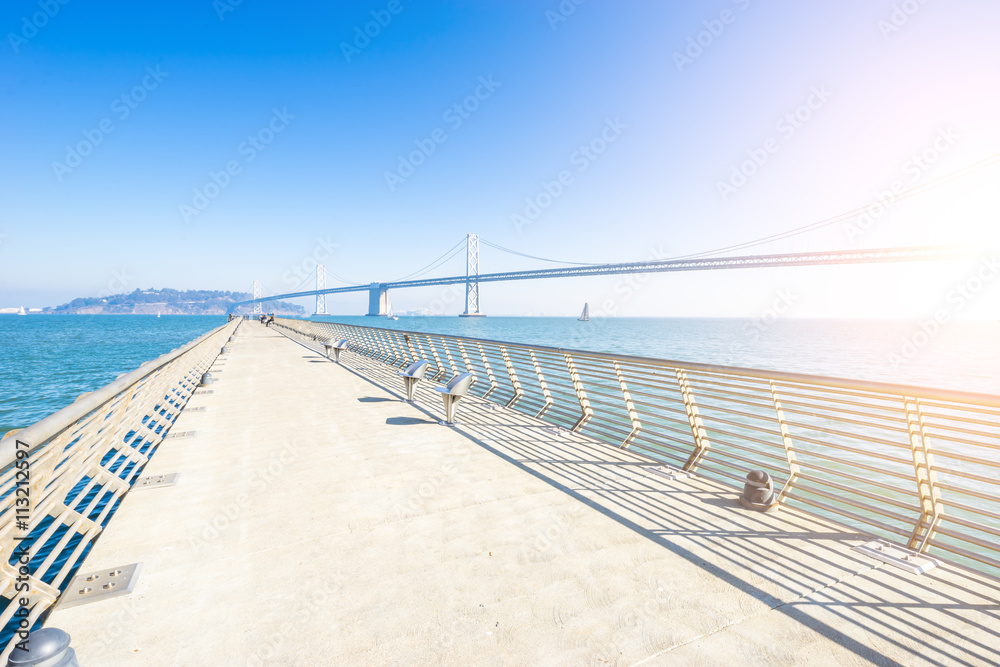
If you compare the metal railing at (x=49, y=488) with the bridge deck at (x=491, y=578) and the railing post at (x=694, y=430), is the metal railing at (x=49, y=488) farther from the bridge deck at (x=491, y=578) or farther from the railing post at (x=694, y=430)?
the railing post at (x=694, y=430)

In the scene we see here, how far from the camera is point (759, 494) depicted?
368 centimetres

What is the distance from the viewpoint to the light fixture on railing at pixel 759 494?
364 cm

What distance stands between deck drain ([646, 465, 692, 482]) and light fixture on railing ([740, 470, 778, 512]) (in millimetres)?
659

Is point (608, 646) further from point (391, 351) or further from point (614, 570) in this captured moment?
point (391, 351)

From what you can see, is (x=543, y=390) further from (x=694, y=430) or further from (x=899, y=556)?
(x=899, y=556)

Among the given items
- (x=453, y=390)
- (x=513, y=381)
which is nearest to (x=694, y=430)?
(x=453, y=390)

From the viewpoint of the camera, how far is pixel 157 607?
241cm

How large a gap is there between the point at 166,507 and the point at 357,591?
2.10 m

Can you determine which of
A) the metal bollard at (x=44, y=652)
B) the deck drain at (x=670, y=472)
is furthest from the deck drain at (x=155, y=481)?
the deck drain at (x=670, y=472)

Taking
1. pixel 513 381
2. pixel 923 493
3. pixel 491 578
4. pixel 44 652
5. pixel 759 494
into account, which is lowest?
pixel 491 578

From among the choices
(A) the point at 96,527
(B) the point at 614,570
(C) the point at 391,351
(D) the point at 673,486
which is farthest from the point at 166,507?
(C) the point at 391,351

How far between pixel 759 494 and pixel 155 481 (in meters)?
5.13

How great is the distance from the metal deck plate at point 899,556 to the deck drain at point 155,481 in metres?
5.37

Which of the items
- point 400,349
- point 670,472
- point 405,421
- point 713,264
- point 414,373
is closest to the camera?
point 670,472
